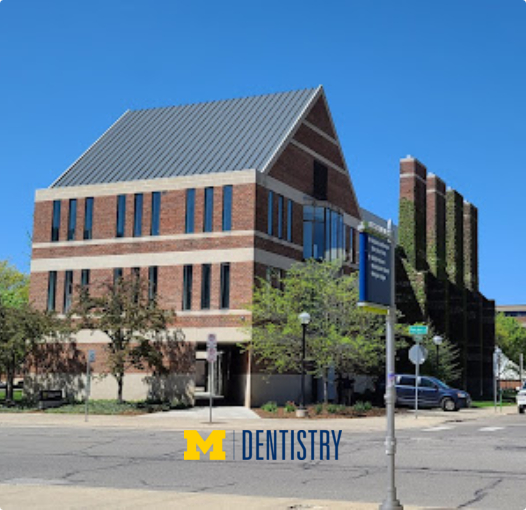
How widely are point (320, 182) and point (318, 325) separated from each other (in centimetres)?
1277

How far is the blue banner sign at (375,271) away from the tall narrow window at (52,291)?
121ft

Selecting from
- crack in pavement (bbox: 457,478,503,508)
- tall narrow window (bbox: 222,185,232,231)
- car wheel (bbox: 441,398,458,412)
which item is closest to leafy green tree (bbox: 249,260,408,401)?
tall narrow window (bbox: 222,185,232,231)

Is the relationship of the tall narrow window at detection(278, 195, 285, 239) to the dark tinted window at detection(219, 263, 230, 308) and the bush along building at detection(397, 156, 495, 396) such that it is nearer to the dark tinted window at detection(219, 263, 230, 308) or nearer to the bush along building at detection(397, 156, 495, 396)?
the dark tinted window at detection(219, 263, 230, 308)

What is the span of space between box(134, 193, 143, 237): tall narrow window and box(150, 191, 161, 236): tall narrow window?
800 millimetres

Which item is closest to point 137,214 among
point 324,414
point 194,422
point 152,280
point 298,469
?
point 152,280

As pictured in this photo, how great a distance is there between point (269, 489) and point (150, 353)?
2670 cm

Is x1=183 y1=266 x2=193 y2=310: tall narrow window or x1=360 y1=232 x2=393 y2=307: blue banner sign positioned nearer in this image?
x1=360 y1=232 x2=393 y2=307: blue banner sign

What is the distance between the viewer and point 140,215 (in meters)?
44.2

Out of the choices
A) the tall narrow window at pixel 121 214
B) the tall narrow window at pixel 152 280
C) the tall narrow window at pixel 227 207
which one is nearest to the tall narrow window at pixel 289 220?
the tall narrow window at pixel 227 207

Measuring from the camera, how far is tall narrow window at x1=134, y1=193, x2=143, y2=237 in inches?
1734

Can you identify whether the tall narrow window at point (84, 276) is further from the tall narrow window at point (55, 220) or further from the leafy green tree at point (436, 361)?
the leafy green tree at point (436, 361)

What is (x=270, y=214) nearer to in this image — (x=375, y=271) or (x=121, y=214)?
(x=121, y=214)

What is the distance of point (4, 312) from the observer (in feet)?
129

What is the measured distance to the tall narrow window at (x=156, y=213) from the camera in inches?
1714
